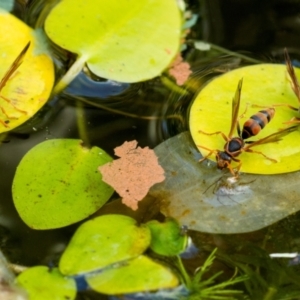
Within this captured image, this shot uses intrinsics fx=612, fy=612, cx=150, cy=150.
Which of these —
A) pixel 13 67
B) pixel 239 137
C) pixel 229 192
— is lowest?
pixel 229 192

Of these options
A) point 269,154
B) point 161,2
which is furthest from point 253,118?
point 161,2

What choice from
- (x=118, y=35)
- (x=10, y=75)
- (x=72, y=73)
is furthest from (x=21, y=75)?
(x=118, y=35)

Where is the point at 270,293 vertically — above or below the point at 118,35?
below

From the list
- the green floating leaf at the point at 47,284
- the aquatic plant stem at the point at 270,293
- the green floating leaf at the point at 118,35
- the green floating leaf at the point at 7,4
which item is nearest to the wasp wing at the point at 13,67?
the green floating leaf at the point at 118,35

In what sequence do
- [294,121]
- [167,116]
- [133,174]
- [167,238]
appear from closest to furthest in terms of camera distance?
[167,238] < [133,174] < [294,121] < [167,116]

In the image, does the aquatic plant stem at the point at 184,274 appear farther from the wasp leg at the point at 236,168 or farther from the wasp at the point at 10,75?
the wasp at the point at 10,75

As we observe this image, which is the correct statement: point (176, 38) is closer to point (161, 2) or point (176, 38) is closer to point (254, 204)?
point (161, 2)

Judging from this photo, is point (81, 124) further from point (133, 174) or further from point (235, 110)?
point (235, 110)
